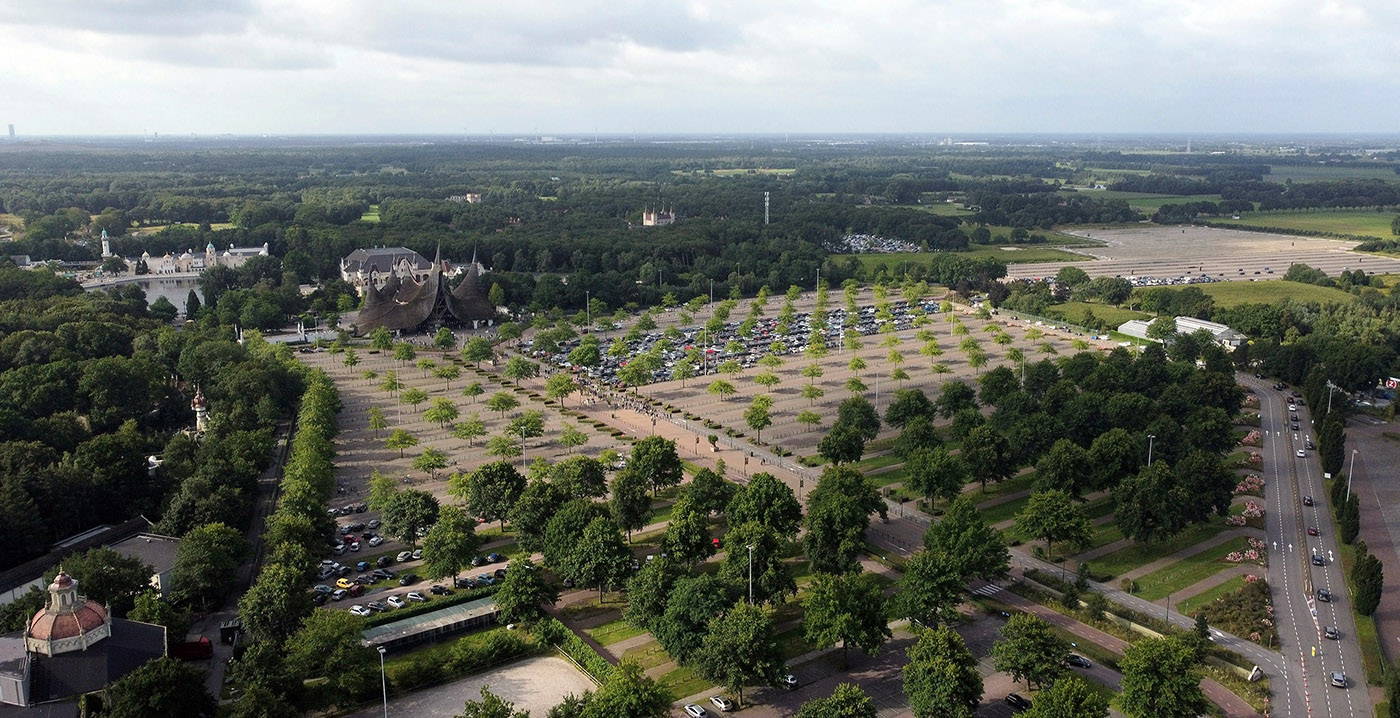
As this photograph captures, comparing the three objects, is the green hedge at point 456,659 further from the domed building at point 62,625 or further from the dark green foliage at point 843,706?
the dark green foliage at point 843,706

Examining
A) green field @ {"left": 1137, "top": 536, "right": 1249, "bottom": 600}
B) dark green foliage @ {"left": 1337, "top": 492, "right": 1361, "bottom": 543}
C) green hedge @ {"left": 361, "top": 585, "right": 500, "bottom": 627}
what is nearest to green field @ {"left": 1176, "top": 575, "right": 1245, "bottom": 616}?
green field @ {"left": 1137, "top": 536, "right": 1249, "bottom": 600}

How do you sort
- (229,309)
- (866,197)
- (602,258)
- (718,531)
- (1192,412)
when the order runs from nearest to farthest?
(718,531)
(1192,412)
(229,309)
(602,258)
(866,197)

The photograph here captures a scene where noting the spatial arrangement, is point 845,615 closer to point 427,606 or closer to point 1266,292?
point 427,606

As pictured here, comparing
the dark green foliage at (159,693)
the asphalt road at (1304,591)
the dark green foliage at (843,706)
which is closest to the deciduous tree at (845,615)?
the dark green foliage at (843,706)

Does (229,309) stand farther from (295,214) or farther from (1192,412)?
(1192,412)

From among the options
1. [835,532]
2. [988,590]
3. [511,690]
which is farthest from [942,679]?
[511,690]

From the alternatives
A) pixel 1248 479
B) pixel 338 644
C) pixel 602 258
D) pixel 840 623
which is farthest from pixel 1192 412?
pixel 602 258

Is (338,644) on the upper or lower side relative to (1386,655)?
upper
